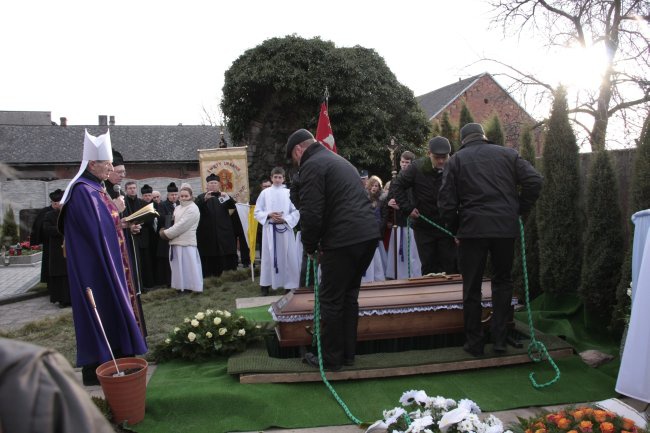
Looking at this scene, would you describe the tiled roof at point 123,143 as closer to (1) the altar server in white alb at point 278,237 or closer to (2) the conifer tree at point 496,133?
(1) the altar server in white alb at point 278,237

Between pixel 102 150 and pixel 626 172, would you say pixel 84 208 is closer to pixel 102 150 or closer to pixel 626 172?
pixel 102 150

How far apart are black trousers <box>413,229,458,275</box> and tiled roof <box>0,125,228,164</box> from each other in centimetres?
3459

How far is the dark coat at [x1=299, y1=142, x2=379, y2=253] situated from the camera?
4555 mm

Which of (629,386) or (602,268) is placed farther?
(602,268)

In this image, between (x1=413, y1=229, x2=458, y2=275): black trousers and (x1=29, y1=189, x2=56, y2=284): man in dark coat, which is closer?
(x1=413, y1=229, x2=458, y2=275): black trousers

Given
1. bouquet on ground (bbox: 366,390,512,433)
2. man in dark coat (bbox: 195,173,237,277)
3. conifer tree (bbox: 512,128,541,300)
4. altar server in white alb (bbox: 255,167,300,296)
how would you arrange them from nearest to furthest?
bouquet on ground (bbox: 366,390,512,433)
conifer tree (bbox: 512,128,541,300)
altar server in white alb (bbox: 255,167,300,296)
man in dark coat (bbox: 195,173,237,277)

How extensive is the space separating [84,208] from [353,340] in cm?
262

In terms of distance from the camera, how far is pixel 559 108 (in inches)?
A: 262

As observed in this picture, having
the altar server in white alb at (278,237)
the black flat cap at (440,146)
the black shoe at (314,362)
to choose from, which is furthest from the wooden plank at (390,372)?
the altar server in white alb at (278,237)

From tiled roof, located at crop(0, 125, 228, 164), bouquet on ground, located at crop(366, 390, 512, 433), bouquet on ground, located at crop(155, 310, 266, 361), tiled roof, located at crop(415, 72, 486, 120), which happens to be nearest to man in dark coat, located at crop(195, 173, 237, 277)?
bouquet on ground, located at crop(155, 310, 266, 361)

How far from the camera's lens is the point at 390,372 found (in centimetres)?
476

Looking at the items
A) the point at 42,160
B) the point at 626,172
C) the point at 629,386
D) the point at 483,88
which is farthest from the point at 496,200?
the point at 42,160

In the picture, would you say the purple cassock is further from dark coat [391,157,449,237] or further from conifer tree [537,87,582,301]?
conifer tree [537,87,582,301]

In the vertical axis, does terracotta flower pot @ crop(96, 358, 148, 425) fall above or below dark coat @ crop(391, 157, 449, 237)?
below
